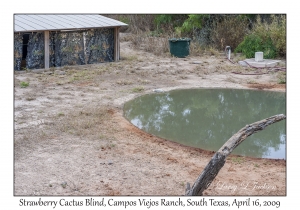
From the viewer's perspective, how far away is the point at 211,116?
13047mm

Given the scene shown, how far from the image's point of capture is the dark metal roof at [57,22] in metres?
17.5

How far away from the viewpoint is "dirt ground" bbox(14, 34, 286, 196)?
26.9 ft

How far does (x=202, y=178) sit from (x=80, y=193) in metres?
1.94

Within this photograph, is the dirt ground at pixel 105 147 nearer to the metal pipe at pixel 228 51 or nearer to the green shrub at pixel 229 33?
the metal pipe at pixel 228 51

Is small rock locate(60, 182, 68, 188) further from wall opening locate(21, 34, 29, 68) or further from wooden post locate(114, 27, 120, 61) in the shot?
wooden post locate(114, 27, 120, 61)

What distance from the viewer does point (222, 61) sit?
63.2 ft

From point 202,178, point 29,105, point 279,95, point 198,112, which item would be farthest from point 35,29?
point 202,178

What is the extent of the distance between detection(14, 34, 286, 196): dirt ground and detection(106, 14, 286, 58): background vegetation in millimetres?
3195

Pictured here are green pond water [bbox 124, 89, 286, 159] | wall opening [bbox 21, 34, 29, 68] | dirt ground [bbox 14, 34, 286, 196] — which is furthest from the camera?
wall opening [bbox 21, 34, 29, 68]

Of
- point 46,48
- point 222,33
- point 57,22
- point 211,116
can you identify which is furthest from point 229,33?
point 211,116

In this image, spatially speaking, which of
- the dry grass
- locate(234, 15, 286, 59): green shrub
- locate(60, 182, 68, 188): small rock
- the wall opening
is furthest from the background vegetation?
locate(60, 182, 68, 188): small rock

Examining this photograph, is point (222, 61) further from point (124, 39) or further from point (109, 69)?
point (124, 39)

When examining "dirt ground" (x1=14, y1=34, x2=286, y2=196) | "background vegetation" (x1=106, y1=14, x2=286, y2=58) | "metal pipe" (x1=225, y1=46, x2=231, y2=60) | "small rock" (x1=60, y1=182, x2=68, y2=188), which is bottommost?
"small rock" (x1=60, y1=182, x2=68, y2=188)

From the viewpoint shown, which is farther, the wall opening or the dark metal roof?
the wall opening
